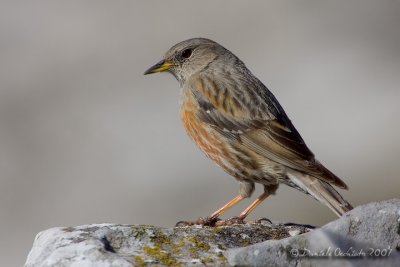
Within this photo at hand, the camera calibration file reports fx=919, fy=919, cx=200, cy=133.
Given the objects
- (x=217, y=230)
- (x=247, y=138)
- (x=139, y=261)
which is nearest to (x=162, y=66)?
(x=247, y=138)

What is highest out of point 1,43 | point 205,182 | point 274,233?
point 1,43

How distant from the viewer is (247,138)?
8.04m

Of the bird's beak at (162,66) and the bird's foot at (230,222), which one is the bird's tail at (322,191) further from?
the bird's beak at (162,66)

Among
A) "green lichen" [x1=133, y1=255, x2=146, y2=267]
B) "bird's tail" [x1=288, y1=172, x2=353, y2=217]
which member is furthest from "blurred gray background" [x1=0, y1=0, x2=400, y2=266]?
"green lichen" [x1=133, y1=255, x2=146, y2=267]

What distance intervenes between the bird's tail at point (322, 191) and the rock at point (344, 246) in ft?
5.55

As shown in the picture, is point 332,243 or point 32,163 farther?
point 32,163

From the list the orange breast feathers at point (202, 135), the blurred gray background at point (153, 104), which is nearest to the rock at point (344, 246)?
the orange breast feathers at point (202, 135)

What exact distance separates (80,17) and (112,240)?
43.0 feet

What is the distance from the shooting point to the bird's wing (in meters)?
7.76

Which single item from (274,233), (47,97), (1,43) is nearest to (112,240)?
(274,233)

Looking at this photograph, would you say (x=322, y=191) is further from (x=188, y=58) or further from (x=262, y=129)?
(x=188, y=58)

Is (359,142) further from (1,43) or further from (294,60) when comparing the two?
(1,43)

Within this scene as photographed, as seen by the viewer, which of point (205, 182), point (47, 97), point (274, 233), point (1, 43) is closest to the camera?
point (274, 233)

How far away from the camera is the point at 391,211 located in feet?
17.5
